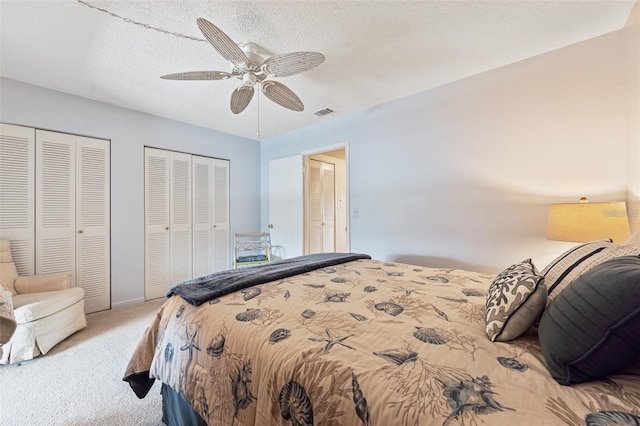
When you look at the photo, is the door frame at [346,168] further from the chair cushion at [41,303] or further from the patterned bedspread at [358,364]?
the chair cushion at [41,303]

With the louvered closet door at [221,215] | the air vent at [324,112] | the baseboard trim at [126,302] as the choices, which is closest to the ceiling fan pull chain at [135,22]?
the air vent at [324,112]

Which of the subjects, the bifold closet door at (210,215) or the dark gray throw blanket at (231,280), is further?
the bifold closet door at (210,215)

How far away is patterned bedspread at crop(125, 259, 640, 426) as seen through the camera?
606mm

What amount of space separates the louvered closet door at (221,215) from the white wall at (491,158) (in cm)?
206

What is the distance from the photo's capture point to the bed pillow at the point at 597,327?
583mm

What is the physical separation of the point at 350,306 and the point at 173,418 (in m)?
1.12

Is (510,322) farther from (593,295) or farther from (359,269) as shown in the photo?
(359,269)

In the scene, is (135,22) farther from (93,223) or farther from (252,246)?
(252,246)

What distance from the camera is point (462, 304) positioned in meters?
1.21

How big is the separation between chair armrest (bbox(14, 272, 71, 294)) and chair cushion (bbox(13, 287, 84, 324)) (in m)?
0.08

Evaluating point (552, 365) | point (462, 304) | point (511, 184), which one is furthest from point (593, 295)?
point (511, 184)

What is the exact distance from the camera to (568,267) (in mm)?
991

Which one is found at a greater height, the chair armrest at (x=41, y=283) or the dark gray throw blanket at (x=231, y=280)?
the dark gray throw blanket at (x=231, y=280)

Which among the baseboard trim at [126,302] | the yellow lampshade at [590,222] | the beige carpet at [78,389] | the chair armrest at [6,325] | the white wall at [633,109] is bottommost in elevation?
the beige carpet at [78,389]
